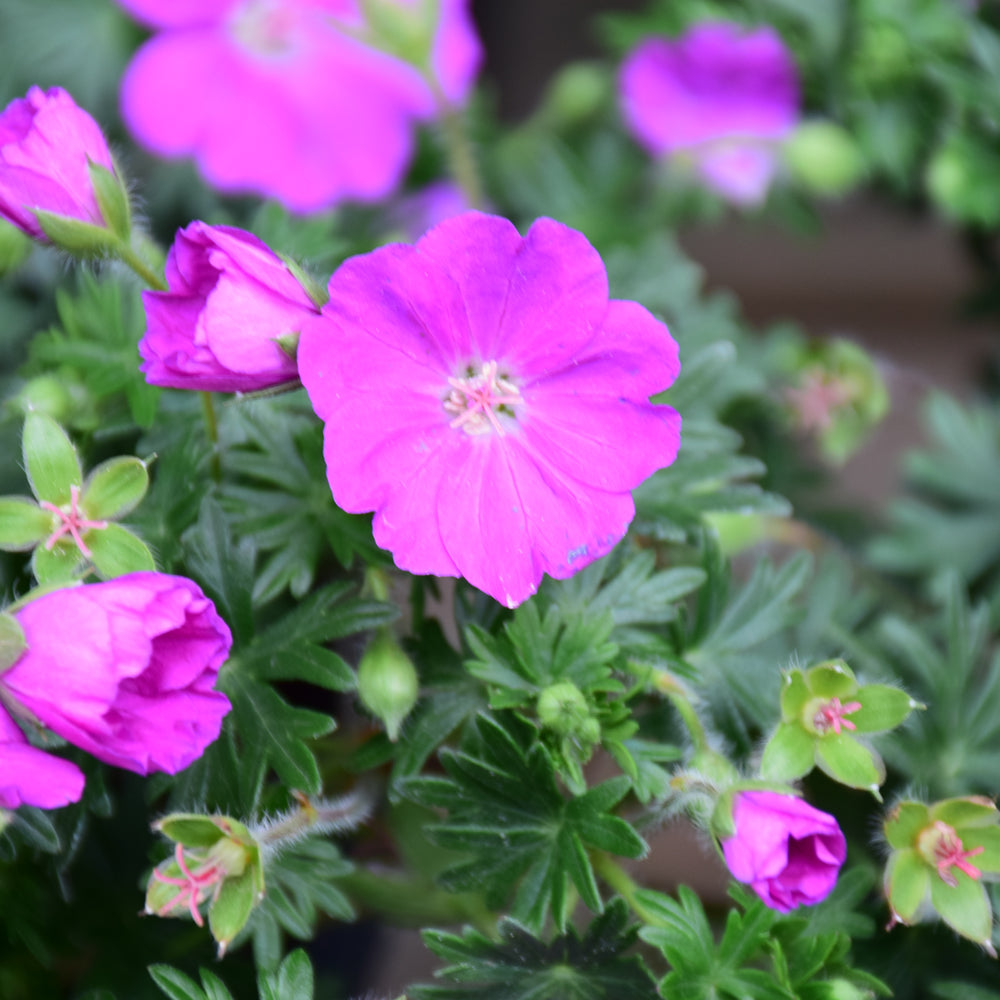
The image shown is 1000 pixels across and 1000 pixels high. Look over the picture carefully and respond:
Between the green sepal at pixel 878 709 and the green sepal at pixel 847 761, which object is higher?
the green sepal at pixel 878 709

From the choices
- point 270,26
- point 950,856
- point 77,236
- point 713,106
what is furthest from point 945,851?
point 270,26

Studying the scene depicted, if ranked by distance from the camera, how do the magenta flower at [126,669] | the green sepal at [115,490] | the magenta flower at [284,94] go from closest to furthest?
1. the magenta flower at [126,669]
2. the green sepal at [115,490]
3. the magenta flower at [284,94]

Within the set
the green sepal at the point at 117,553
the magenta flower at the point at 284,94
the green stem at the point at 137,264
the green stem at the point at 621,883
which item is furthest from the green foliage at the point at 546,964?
the magenta flower at the point at 284,94

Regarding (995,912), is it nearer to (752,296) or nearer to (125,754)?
(125,754)

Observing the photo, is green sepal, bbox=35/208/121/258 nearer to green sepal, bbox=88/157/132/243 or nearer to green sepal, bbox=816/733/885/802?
green sepal, bbox=88/157/132/243

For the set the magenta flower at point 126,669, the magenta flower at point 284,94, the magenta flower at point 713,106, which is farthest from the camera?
the magenta flower at point 713,106

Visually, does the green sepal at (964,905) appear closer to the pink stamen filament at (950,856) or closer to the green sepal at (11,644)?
the pink stamen filament at (950,856)

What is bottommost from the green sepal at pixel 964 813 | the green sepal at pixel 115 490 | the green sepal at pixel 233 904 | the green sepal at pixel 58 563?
the green sepal at pixel 233 904
